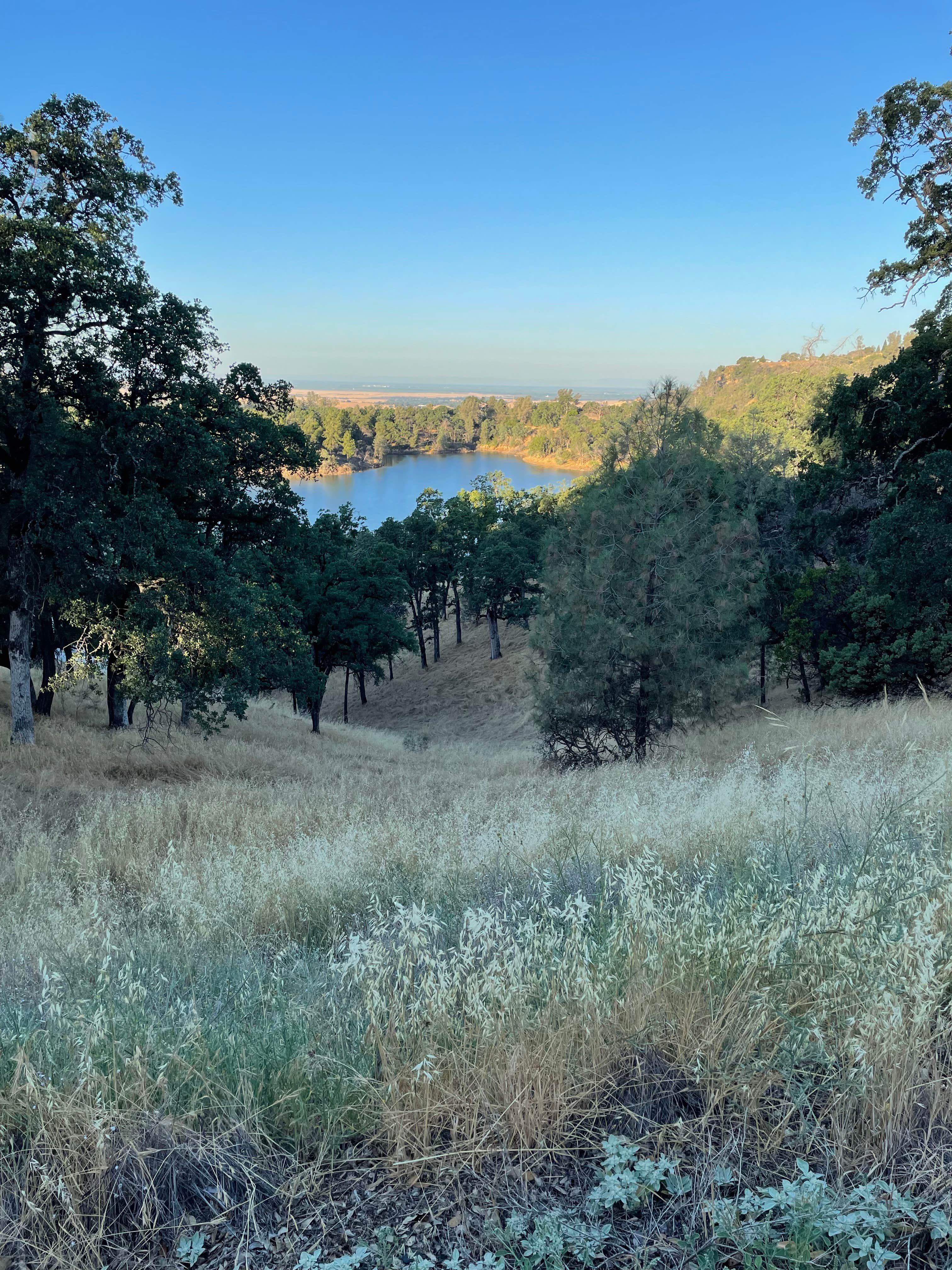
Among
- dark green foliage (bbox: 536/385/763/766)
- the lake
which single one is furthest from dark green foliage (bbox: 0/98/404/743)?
the lake

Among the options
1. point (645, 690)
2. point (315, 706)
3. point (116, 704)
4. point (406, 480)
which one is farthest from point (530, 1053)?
point (406, 480)

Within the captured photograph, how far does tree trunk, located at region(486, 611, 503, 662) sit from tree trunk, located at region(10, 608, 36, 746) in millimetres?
29304

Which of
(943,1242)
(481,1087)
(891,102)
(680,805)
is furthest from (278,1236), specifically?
(891,102)

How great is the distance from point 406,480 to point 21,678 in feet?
353

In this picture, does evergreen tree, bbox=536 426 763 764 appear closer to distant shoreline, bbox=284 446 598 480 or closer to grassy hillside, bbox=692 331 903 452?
grassy hillside, bbox=692 331 903 452

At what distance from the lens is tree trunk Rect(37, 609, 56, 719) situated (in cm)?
1403

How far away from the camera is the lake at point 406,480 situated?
8462 centimetres

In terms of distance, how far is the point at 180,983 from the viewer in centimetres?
295

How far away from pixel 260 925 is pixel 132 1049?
200 cm

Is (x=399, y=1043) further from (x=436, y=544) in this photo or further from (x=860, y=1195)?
(x=436, y=544)

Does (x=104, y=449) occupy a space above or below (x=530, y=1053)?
above

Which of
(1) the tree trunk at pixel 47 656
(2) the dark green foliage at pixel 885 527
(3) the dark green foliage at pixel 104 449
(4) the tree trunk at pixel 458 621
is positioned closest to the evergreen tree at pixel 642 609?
(2) the dark green foliage at pixel 885 527

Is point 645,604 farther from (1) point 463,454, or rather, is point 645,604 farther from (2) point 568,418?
(1) point 463,454

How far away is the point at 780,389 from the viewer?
7169 cm
